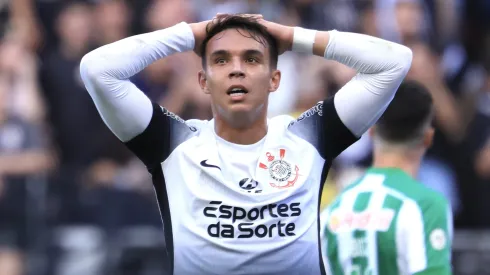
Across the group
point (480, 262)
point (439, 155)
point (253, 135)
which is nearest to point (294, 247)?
point (253, 135)

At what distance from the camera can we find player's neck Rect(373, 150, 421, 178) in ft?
19.4

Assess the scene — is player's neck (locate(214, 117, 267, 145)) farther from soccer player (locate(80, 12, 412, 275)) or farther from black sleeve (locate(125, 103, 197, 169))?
black sleeve (locate(125, 103, 197, 169))

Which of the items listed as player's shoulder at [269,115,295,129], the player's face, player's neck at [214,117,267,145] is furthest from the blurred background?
the player's face

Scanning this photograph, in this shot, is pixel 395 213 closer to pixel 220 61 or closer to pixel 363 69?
pixel 363 69

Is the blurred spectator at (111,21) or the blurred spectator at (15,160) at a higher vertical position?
the blurred spectator at (111,21)

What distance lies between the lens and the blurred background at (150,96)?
1016 cm

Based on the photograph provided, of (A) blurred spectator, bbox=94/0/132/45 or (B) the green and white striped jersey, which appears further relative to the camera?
(A) blurred spectator, bbox=94/0/132/45

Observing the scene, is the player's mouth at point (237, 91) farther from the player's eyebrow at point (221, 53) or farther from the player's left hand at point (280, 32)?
the player's left hand at point (280, 32)

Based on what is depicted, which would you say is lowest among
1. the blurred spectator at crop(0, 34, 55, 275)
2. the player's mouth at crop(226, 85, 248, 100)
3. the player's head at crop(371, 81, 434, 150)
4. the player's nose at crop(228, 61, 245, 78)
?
the blurred spectator at crop(0, 34, 55, 275)

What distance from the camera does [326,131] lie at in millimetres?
5297

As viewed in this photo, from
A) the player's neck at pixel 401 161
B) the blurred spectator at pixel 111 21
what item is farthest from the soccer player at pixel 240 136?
the blurred spectator at pixel 111 21

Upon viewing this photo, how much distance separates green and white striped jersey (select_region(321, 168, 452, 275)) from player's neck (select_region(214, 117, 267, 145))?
83 centimetres

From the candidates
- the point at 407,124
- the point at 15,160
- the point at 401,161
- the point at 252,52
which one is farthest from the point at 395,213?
the point at 15,160

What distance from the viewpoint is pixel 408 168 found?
19.4ft
